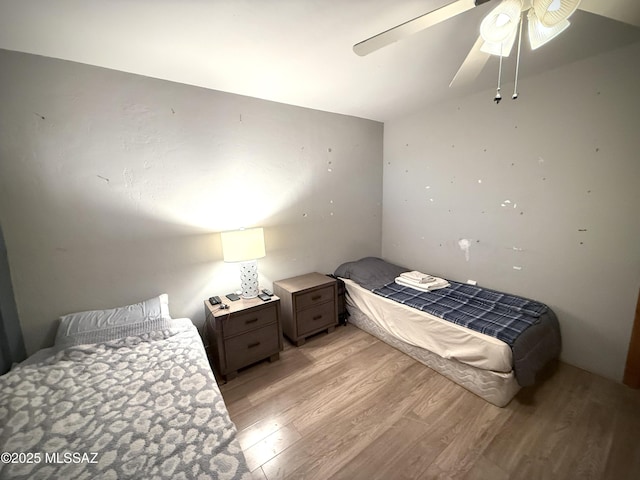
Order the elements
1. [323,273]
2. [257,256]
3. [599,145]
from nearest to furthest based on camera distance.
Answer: [599,145] → [257,256] → [323,273]

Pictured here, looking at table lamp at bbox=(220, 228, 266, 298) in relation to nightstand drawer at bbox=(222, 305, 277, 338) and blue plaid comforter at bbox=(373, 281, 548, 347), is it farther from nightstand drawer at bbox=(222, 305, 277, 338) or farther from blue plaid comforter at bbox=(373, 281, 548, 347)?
blue plaid comforter at bbox=(373, 281, 548, 347)

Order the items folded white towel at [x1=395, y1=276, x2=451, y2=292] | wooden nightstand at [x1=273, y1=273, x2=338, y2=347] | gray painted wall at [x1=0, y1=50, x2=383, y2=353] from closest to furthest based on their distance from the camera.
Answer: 1. gray painted wall at [x1=0, y1=50, x2=383, y2=353]
2. wooden nightstand at [x1=273, y1=273, x2=338, y2=347]
3. folded white towel at [x1=395, y1=276, x2=451, y2=292]

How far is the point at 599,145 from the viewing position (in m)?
1.69

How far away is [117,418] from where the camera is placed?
100cm

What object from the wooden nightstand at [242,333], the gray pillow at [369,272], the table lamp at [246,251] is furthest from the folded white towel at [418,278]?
the table lamp at [246,251]

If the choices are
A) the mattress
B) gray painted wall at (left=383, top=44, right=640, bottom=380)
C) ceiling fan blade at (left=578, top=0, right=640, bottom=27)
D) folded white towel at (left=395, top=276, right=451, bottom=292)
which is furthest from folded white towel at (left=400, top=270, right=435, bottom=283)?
ceiling fan blade at (left=578, top=0, right=640, bottom=27)

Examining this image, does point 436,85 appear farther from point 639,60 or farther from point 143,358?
point 143,358

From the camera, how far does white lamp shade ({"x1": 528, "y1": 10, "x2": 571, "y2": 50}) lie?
897 mm

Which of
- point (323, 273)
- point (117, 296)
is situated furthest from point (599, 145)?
point (117, 296)

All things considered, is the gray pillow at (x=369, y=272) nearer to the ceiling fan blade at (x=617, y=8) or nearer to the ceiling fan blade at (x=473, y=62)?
the ceiling fan blade at (x=473, y=62)

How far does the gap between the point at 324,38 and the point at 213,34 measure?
1.98 ft

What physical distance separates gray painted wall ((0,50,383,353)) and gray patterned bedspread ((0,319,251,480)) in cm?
53

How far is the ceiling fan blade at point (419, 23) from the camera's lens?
0.87 meters

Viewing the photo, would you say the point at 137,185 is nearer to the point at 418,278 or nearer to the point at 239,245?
the point at 239,245
